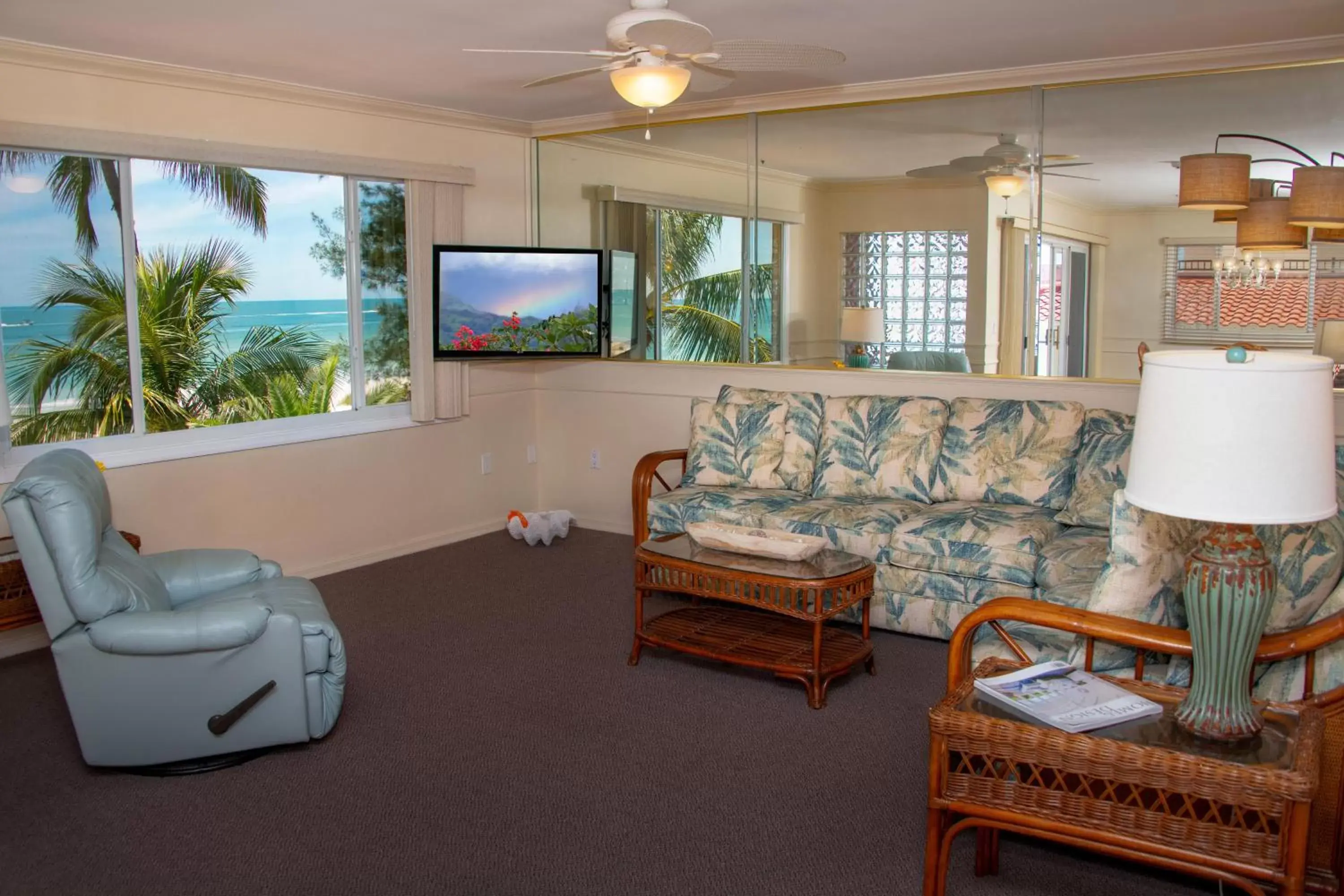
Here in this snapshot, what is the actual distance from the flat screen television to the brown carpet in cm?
200

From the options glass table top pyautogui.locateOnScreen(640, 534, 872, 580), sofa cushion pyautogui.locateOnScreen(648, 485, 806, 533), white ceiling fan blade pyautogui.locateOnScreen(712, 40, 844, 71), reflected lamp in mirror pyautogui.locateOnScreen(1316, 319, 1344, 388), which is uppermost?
white ceiling fan blade pyautogui.locateOnScreen(712, 40, 844, 71)

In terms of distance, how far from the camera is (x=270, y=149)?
199 inches

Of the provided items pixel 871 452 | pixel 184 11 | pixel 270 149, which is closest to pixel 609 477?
pixel 871 452

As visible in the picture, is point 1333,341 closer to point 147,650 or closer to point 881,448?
point 881,448

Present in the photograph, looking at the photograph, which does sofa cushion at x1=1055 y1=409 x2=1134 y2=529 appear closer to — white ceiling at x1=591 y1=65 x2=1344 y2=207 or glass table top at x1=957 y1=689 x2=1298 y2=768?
white ceiling at x1=591 y1=65 x2=1344 y2=207

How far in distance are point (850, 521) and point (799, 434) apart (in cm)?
74

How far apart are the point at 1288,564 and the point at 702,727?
1883mm

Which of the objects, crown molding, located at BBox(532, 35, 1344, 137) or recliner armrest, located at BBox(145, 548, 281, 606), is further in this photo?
crown molding, located at BBox(532, 35, 1344, 137)

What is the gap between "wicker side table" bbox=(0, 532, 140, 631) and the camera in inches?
154

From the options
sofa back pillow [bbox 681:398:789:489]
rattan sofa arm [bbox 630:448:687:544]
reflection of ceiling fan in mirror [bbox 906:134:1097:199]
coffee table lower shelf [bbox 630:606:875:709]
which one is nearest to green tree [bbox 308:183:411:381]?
rattan sofa arm [bbox 630:448:687:544]

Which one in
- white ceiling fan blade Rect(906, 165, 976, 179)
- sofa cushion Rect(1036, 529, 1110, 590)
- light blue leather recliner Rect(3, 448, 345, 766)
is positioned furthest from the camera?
white ceiling fan blade Rect(906, 165, 976, 179)

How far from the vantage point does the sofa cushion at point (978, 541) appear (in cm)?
414

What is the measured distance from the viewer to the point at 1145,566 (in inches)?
97.7

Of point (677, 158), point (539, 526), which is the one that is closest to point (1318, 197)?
point (677, 158)
